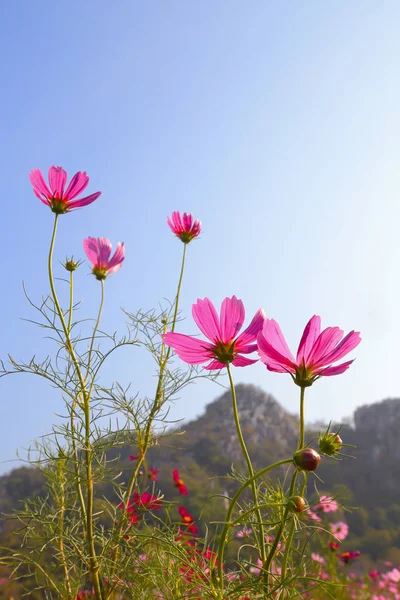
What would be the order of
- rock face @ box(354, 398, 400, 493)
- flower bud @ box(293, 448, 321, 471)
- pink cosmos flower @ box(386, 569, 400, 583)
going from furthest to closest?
rock face @ box(354, 398, 400, 493) → pink cosmos flower @ box(386, 569, 400, 583) → flower bud @ box(293, 448, 321, 471)

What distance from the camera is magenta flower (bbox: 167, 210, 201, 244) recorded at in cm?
102

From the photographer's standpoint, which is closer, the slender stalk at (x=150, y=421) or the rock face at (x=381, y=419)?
the slender stalk at (x=150, y=421)

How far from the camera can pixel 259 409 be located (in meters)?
23.3

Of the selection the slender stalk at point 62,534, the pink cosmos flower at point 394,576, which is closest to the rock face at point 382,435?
the pink cosmos flower at point 394,576

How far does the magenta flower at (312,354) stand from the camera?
1.53 feet

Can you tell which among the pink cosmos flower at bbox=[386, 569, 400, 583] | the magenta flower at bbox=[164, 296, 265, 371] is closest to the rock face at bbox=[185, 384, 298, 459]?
the pink cosmos flower at bbox=[386, 569, 400, 583]

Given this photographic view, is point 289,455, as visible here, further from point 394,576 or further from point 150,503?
point 150,503

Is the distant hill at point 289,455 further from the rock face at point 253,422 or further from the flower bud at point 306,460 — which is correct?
the flower bud at point 306,460

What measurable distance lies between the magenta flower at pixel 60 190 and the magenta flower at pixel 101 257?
0.40 feet

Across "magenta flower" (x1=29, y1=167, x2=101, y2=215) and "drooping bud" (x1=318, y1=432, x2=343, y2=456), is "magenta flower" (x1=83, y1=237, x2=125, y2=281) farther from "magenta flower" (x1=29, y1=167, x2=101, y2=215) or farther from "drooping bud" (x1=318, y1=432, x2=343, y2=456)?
"drooping bud" (x1=318, y1=432, x2=343, y2=456)

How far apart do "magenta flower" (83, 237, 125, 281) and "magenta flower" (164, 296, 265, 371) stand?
16.7 inches

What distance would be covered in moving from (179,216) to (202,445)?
17.0 metres

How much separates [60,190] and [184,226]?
0.30 metres

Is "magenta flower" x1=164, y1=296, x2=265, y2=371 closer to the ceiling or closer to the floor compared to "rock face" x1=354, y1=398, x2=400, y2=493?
closer to the ceiling
